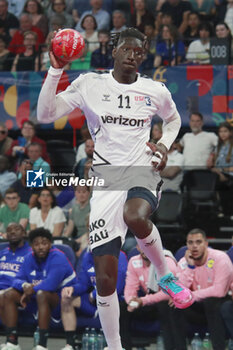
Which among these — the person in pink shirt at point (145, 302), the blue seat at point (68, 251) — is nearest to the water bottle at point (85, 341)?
the person in pink shirt at point (145, 302)

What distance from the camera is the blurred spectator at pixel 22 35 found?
1236 centimetres

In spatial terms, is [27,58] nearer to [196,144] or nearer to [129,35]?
[196,144]

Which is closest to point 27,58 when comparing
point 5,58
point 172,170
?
point 5,58

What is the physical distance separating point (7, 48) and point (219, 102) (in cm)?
428

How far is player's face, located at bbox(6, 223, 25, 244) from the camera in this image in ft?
33.1

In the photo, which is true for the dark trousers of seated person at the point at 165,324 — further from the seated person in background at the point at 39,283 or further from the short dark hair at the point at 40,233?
the short dark hair at the point at 40,233

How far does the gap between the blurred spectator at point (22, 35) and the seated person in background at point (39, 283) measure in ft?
11.3

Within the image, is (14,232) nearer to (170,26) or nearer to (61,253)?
(61,253)

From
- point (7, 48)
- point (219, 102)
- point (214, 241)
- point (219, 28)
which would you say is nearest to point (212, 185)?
point (214, 241)

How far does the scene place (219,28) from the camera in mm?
12445

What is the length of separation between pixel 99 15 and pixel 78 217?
4.18 metres

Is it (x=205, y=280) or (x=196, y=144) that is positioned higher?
(x=196, y=144)

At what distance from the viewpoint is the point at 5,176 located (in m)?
10.9

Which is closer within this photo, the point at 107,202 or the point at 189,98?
the point at 107,202
